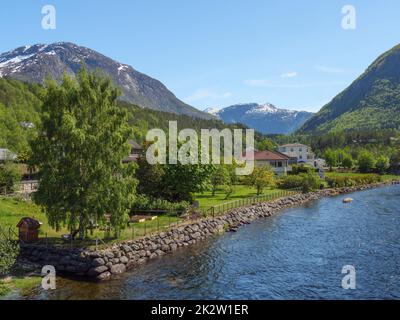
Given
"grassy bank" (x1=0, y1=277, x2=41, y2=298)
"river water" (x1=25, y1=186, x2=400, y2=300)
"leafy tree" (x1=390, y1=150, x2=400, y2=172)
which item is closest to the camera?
"grassy bank" (x1=0, y1=277, x2=41, y2=298)

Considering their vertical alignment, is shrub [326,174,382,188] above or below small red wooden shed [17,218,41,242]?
above

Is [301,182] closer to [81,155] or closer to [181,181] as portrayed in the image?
[181,181]

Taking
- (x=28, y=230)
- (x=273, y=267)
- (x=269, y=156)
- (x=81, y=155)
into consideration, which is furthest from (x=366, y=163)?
(x=28, y=230)

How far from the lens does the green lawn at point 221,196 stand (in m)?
74.7

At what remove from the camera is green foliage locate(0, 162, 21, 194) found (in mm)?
66812

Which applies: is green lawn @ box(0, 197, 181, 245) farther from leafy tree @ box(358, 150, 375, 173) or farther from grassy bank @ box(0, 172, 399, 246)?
leafy tree @ box(358, 150, 375, 173)

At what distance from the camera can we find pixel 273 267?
140 feet

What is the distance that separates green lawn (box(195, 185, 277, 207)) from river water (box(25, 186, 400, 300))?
10714mm

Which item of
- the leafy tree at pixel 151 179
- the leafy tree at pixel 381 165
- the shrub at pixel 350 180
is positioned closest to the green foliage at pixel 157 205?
the leafy tree at pixel 151 179

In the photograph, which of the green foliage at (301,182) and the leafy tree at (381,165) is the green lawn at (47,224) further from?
the leafy tree at (381,165)

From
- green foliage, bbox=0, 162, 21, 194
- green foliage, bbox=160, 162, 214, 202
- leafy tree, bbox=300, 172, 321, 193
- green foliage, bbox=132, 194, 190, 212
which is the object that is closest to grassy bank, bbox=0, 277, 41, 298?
green foliage, bbox=132, 194, 190, 212

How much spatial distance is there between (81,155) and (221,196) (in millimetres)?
45247
